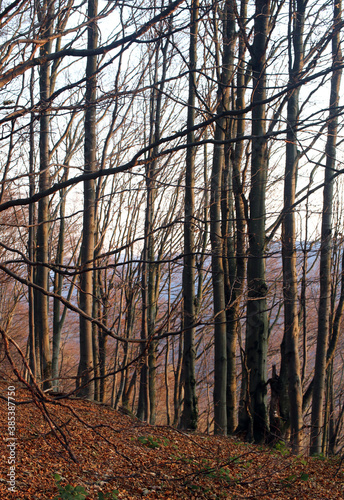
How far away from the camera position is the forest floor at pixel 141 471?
12.1ft


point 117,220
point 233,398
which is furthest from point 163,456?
point 117,220

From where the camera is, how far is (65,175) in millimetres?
14859

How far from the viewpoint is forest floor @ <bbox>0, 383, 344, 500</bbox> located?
368cm

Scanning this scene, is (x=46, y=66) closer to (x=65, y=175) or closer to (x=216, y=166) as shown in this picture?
(x=216, y=166)

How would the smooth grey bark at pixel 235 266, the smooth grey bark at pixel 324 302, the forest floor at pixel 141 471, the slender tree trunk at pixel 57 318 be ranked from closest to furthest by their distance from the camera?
1. the forest floor at pixel 141 471
2. the smooth grey bark at pixel 324 302
3. the smooth grey bark at pixel 235 266
4. the slender tree trunk at pixel 57 318

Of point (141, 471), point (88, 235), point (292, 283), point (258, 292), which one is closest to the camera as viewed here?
point (141, 471)

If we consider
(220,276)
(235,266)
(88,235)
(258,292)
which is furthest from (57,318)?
(258,292)

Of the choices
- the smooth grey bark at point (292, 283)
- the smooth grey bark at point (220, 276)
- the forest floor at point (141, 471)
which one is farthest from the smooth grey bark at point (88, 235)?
the smooth grey bark at point (292, 283)

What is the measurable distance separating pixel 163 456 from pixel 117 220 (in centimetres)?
1151

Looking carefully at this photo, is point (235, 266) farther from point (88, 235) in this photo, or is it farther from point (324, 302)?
point (88, 235)

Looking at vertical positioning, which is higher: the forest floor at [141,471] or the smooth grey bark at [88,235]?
the smooth grey bark at [88,235]

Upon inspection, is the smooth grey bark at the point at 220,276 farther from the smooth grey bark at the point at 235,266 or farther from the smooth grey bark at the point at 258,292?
the smooth grey bark at the point at 258,292

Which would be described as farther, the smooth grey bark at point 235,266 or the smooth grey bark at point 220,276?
the smooth grey bark at point 235,266

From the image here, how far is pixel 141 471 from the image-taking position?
394 centimetres
